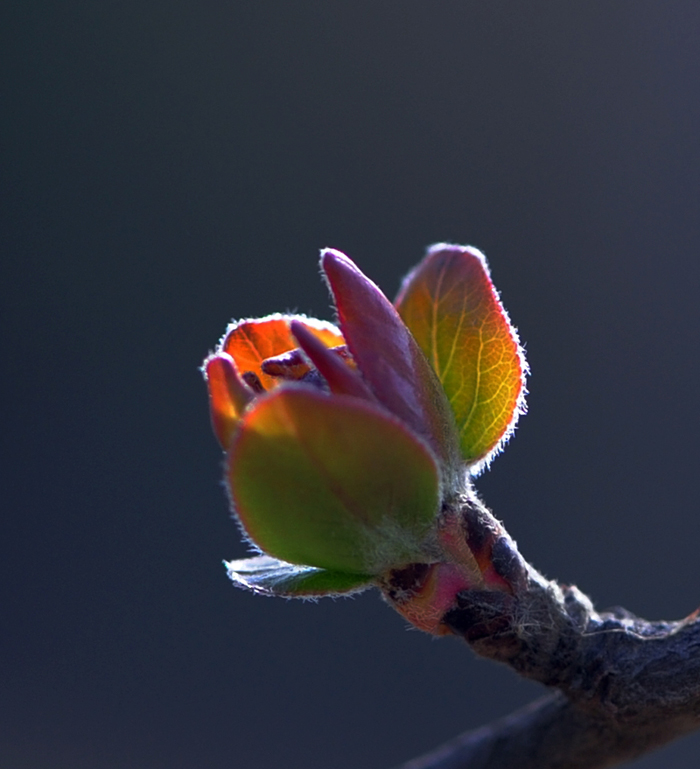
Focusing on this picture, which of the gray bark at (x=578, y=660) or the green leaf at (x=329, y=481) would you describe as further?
the gray bark at (x=578, y=660)

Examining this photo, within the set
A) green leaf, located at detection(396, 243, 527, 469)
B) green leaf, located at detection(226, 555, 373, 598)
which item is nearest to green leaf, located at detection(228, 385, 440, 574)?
green leaf, located at detection(226, 555, 373, 598)

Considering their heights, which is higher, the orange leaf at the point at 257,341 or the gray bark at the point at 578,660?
the orange leaf at the point at 257,341

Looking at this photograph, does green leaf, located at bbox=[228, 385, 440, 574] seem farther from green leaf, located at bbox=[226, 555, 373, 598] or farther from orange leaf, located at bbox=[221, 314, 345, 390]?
orange leaf, located at bbox=[221, 314, 345, 390]

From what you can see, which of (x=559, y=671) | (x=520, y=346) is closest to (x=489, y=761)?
(x=559, y=671)

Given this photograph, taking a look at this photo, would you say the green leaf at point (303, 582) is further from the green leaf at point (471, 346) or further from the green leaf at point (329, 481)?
the green leaf at point (471, 346)

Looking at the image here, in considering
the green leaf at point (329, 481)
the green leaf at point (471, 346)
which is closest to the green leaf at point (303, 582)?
the green leaf at point (329, 481)

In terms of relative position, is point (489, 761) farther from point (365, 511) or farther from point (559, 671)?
point (365, 511)

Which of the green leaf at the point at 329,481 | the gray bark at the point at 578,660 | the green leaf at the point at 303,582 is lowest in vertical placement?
the gray bark at the point at 578,660
